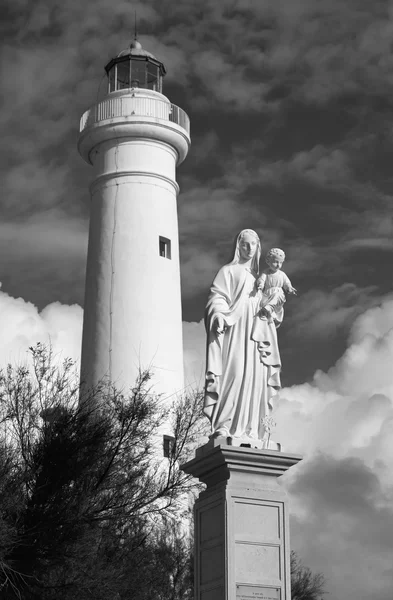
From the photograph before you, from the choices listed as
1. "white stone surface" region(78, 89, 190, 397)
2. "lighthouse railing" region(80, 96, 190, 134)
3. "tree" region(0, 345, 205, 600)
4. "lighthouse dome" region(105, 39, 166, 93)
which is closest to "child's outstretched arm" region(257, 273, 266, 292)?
"tree" region(0, 345, 205, 600)

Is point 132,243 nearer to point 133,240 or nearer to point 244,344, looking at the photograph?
point 133,240

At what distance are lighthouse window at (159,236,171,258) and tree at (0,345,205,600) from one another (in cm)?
806

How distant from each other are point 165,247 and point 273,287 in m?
17.0

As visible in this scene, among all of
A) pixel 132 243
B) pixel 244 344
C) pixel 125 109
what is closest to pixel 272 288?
pixel 244 344

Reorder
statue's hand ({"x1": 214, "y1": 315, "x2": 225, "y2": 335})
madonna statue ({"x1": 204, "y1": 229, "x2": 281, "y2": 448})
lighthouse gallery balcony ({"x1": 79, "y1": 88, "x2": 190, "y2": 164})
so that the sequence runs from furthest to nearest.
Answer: lighthouse gallery balcony ({"x1": 79, "y1": 88, "x2": 190, "y2": 164}) < statue's hand ({"x1": 214, "y1": 315, "x2": 225, "y2": 335}) < madonna statue ({"x1": 204, "y1": 229, "x2": 281, "y2": 448})

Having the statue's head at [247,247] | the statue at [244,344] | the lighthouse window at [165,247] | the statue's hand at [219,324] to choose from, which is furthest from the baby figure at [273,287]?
the lighthouse window at [165,247]

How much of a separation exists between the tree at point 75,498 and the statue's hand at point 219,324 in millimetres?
5335

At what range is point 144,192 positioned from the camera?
31641 mm

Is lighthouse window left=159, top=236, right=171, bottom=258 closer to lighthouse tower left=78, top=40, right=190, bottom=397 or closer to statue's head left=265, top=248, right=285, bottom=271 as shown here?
lighthouse tower left=78, top=40, right=190, bottom=397

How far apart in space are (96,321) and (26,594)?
13344 mm

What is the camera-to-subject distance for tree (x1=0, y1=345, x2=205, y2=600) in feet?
59.8

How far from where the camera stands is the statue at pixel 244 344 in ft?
47.0

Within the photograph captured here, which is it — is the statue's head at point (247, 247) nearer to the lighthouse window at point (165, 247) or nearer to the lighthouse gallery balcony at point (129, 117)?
the lighthouse window at point (165, 247)

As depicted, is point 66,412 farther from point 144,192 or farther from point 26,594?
point 144,192
